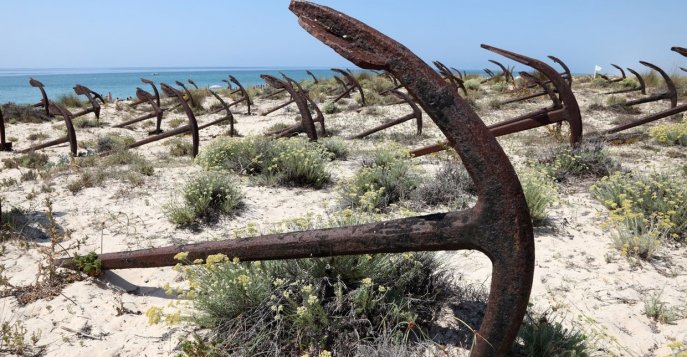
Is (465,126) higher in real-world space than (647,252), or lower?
higher

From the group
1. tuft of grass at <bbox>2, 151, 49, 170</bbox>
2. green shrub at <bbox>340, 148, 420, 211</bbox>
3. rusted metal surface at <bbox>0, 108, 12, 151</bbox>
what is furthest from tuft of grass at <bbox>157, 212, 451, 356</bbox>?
rusted metal surface at <bbox>0, 108, 12, 151</bbox>

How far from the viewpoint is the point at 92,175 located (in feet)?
17.2

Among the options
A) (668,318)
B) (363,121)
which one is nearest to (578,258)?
(668,318)

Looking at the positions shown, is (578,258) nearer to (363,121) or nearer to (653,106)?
(363,121)

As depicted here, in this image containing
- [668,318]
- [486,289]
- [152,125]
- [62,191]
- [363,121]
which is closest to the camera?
[668,318]

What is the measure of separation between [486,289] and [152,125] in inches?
451

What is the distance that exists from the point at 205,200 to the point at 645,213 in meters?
3.99

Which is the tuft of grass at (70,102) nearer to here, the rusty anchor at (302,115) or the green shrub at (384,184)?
the rusty anchor at (302,115)

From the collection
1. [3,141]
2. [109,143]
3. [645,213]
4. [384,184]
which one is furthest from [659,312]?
[3,141]

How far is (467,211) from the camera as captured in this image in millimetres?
1640

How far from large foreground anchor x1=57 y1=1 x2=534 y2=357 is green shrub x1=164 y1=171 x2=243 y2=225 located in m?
2.67

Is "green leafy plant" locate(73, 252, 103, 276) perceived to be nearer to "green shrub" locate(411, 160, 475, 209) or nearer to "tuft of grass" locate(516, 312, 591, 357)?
"tuft of grass" locate(516, 312, 591, 357)

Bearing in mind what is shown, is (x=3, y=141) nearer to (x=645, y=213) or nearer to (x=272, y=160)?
(x=272, y=160)

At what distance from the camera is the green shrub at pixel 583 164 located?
16.5 ft
